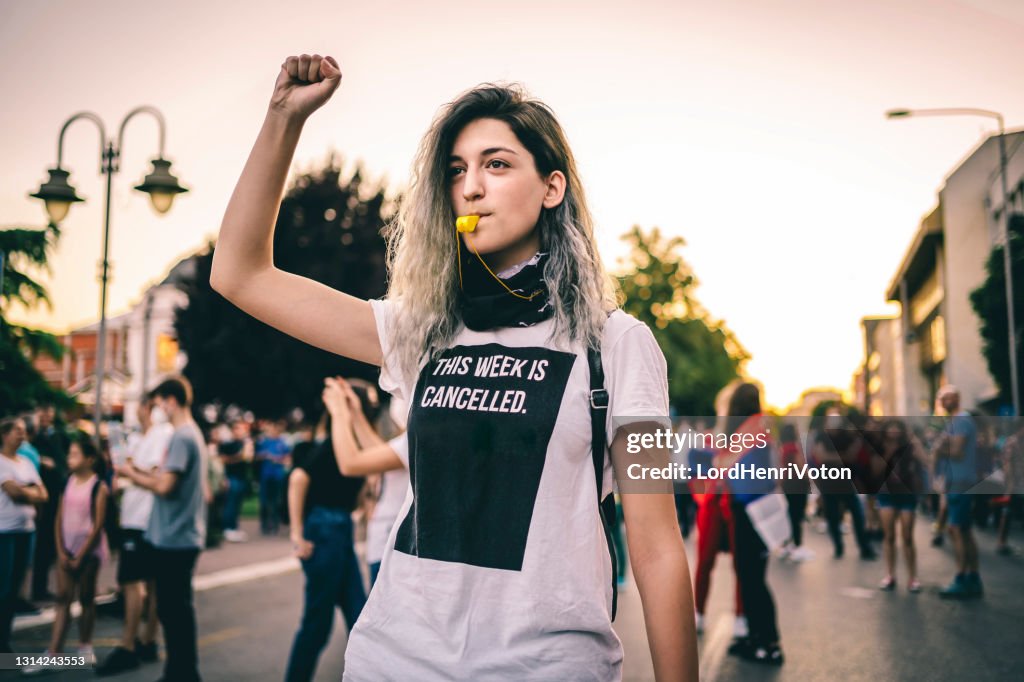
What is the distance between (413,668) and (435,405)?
45cm

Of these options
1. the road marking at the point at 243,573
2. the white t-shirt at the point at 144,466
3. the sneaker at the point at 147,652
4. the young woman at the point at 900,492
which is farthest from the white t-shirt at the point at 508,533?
the road marking at the point at 243,573

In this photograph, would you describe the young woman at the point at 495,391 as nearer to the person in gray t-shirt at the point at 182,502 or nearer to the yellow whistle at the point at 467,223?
the yellow whistle at the point at 467,223

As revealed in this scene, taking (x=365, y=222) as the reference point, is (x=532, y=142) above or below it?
below

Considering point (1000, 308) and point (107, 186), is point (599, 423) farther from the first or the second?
point (1000, 308)

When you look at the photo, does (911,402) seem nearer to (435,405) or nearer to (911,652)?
(911,652)

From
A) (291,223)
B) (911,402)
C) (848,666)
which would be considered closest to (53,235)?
(848,666)

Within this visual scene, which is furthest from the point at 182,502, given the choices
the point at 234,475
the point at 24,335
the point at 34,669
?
the point at 234,475

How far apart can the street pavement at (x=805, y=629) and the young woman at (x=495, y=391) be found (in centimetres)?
514

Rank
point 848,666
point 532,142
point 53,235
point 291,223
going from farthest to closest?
point 291,223, point 53,235, point 848,666, point 532,142

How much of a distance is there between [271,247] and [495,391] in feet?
1.54

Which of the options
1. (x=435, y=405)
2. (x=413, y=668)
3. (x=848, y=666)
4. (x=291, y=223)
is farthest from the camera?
(x=291, y=223)

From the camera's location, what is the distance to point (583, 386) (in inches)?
63.9

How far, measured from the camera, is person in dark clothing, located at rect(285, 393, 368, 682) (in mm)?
5408

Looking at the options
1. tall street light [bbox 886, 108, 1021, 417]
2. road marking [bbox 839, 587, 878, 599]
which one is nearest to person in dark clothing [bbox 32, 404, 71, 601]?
road marking [bbox 839, 587, 878, 599]
